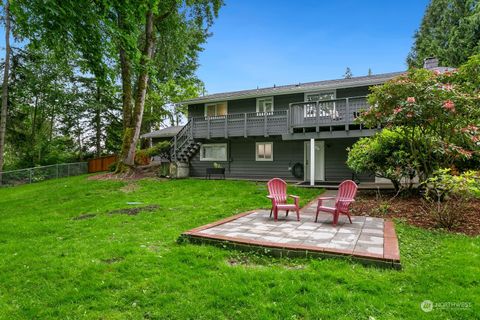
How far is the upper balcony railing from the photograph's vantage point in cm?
1256

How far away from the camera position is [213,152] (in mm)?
18281

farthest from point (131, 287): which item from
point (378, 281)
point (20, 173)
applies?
point (20, 173)

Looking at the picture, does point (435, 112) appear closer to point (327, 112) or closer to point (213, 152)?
point (327, 112)

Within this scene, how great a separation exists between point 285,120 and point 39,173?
17.3m

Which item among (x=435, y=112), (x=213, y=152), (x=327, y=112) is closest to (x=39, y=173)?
(x=213, y=152)

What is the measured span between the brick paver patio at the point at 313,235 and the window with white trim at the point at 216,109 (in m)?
12.1

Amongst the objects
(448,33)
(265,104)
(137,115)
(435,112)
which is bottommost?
(435,112)

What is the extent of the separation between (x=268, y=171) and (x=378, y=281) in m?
13.2

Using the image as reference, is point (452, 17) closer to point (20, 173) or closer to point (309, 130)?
point (309, 130)

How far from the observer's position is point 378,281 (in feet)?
11.8

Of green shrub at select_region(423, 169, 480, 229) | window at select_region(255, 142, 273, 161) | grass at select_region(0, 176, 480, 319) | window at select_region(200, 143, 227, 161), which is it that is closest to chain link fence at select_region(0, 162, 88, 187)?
window at select_region(200, 143, 227, 161)

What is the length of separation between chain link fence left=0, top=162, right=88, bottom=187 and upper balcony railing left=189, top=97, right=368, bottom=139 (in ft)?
37.3

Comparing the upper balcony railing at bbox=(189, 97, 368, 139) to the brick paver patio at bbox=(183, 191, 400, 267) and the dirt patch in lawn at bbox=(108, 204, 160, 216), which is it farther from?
the dirt patch in lawn at bbox=(108, 204, 160, 216)

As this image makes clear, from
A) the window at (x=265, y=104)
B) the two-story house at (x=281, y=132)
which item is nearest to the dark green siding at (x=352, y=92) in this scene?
the two-story house at (x=281, y=132)
